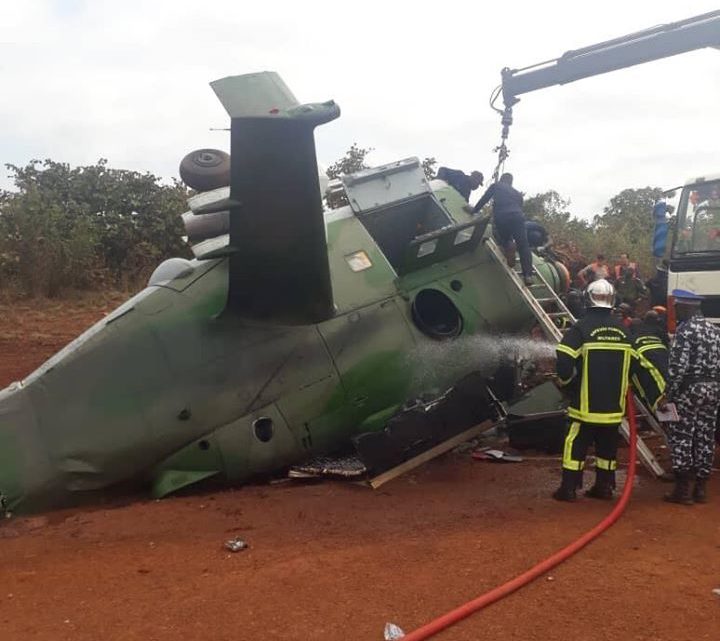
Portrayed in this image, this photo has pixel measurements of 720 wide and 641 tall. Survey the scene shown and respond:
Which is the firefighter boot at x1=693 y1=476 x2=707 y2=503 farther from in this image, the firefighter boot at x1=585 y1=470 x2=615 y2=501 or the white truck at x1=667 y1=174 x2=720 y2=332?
the white truck at x1=667 y1=174 x2=720 y2=332

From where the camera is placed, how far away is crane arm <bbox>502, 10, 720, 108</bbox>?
34.5ft

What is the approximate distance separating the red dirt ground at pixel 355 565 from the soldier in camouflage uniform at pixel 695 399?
0.34 meters

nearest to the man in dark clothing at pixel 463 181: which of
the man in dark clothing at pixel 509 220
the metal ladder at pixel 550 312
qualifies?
the man in dark clothing at pixel 509 220

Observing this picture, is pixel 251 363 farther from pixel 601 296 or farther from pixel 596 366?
pixel 601 296

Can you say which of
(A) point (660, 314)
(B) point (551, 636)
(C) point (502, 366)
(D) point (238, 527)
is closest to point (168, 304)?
(D) point (238, 527)

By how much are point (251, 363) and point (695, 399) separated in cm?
417

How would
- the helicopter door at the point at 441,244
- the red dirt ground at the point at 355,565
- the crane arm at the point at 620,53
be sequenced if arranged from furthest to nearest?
the crane arm at the point at 620,53, the helicopter door at the point at 441,244, the red dirt ground at the point at 355,565

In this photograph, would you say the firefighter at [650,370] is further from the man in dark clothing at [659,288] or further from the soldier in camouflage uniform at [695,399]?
the man in dark clothing at [659,288]

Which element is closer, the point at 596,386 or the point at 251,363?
A: the point at 596,386

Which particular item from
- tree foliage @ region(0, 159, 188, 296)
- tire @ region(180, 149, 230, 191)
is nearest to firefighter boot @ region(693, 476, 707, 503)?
tire @ region(180, 149, 230, 191)

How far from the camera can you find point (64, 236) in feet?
64.4

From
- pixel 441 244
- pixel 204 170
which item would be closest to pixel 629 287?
pixel 441 244

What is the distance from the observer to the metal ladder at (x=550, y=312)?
7516 millimetres

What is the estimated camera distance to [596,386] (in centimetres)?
671
